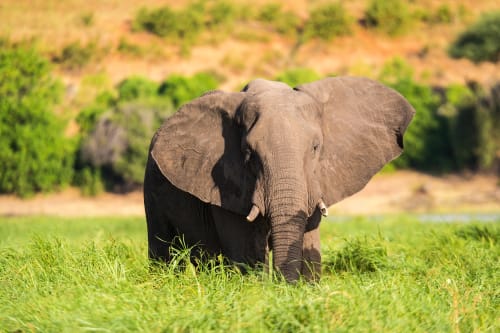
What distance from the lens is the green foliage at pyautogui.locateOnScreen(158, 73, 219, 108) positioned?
127ft

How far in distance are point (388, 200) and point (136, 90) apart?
1431cm

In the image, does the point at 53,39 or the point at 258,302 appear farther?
the point at 53,39

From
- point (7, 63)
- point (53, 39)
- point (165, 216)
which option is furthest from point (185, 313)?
point (53, 39)

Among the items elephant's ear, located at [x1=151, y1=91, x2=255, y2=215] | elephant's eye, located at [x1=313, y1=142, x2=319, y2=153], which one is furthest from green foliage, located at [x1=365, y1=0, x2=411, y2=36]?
elephant's eye, located at [x1=313, y1=142, x2=319, y2=153]

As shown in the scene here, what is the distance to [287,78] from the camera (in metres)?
42.1

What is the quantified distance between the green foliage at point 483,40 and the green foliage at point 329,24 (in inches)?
560

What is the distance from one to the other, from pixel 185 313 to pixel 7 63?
1315 inches

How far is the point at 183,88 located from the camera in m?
39.3

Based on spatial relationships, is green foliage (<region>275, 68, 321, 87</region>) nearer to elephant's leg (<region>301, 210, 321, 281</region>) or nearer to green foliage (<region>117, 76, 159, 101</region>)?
green foliage (<region>117, 76, 159, 101</region>)

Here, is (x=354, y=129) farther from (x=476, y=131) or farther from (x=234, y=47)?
(x=234, y=47)

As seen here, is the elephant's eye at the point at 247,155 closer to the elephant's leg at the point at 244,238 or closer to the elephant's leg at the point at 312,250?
the elephant's leg at the point at 244,238

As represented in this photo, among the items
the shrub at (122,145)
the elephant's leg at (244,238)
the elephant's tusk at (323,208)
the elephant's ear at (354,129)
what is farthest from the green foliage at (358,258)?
the shrub at (122,145)

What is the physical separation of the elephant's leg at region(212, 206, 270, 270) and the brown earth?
927 inches

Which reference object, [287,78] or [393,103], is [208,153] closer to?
[393,103]
